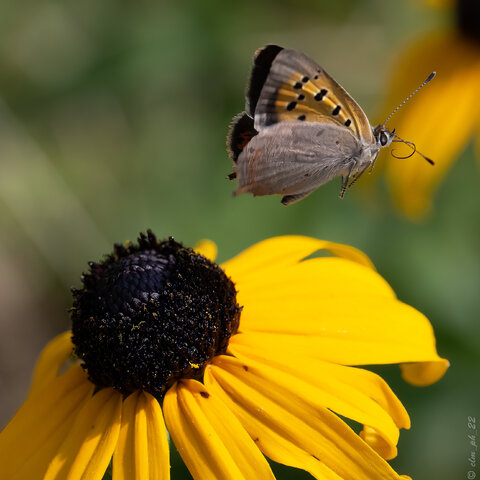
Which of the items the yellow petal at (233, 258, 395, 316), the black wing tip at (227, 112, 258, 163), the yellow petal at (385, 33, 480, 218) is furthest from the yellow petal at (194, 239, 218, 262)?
the yellow petal at (385, 33, 480, 218)

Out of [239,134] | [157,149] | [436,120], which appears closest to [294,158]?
[239,134]

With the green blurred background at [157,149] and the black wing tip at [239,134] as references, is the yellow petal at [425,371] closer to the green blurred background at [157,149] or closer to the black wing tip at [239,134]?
the black wing tip at [239,134]

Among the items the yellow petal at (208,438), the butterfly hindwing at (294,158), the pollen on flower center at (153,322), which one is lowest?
the yellow petal at (208,438)

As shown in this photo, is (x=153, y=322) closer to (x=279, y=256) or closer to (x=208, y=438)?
(x=208, y=438)

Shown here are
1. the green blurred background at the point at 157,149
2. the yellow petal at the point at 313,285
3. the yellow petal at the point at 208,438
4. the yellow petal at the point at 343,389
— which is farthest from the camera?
the green blurred background at the point at 157,149

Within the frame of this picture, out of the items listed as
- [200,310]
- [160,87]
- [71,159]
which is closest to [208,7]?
[160,87]

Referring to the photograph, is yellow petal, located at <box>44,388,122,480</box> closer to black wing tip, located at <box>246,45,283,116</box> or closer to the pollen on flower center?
the pollen on flower center

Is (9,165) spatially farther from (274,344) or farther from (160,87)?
(274,344)

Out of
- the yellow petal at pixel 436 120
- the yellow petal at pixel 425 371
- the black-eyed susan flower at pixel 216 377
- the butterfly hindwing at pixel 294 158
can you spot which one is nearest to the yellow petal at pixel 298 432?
the black-eyed susan flower at pixel 216 377
